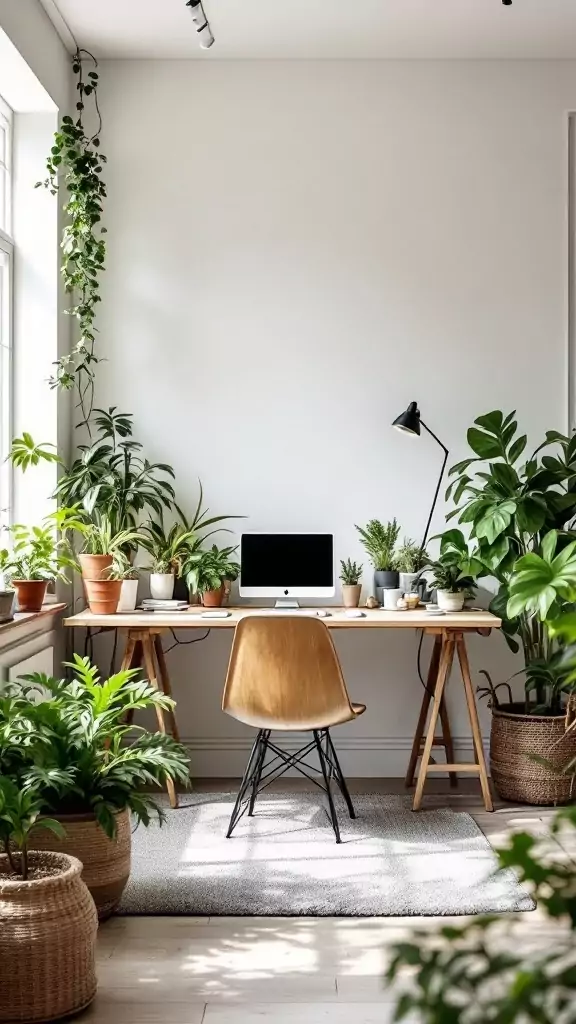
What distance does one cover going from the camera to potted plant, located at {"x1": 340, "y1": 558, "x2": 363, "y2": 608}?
4.32m

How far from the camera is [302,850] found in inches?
136

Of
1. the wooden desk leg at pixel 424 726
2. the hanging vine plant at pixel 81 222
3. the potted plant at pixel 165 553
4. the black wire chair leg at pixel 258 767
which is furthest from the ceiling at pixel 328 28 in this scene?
the black wire chair leg at pixel 258 767

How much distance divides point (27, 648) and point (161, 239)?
6.17 ft

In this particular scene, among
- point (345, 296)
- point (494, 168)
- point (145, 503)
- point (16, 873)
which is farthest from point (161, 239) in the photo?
point (16, 873)

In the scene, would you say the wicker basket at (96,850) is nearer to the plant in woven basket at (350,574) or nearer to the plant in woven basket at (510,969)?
the plant in woven basket at (350,574)

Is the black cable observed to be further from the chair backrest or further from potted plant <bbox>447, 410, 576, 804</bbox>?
potted plant <bbox>447, 410, 576, 804</bbox>

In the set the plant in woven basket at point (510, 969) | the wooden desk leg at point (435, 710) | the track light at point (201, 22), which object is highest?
the track light at point (201, 22)

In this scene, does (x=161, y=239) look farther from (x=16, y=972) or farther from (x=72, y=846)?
(x=16, y=972)

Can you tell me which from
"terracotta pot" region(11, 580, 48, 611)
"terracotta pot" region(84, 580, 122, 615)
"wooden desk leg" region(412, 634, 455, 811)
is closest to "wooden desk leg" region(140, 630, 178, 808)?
"terracotta pot" region(84, 580, 122, 615)

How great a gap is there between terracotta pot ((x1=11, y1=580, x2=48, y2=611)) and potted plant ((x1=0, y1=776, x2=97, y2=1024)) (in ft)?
4.47

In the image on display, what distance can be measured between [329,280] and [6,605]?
202 cm

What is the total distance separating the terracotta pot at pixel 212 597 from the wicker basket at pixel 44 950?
1952 mm

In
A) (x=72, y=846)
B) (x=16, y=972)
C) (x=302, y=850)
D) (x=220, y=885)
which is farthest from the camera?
(x=302, y=850)

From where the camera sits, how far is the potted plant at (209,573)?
420cm
